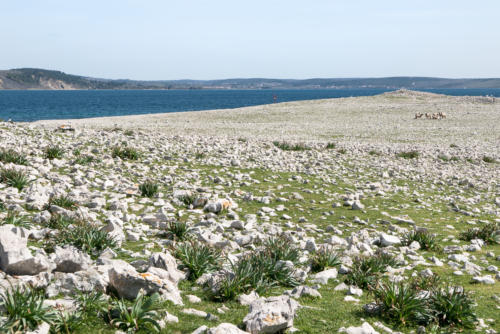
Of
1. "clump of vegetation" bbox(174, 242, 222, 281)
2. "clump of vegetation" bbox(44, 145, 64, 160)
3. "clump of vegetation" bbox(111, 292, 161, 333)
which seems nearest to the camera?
"clump of vegetation" bbox(111, 292, 161, 333)

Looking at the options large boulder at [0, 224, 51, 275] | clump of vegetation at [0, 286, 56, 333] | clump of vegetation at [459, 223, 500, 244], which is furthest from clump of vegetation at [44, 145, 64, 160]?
clump of vegetation at [459, 223, 500, 244]

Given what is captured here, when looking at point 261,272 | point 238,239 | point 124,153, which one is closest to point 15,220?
point 238,239

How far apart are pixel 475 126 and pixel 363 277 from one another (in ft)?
127

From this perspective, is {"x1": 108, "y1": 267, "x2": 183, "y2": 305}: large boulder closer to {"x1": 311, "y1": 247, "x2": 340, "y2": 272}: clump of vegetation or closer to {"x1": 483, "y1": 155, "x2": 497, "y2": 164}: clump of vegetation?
{"x1": 311, "y1": 247, "x2": 340, "y2": 272}: clump of vegetation

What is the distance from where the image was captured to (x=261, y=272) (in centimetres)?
656

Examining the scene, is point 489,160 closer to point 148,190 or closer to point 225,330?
point 148,190

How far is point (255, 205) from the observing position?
12133 mm

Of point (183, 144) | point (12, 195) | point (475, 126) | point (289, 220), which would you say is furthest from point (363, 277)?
point (475, 126)

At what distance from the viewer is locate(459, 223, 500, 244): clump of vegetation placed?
9.93 meters

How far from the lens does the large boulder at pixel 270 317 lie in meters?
4.89

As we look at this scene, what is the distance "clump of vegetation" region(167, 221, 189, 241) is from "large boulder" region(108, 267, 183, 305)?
9.21 feet

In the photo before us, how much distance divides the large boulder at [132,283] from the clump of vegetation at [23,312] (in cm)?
93

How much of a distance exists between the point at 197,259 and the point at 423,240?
524 centimetres

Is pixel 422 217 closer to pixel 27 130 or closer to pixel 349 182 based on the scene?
pixel 349 182
